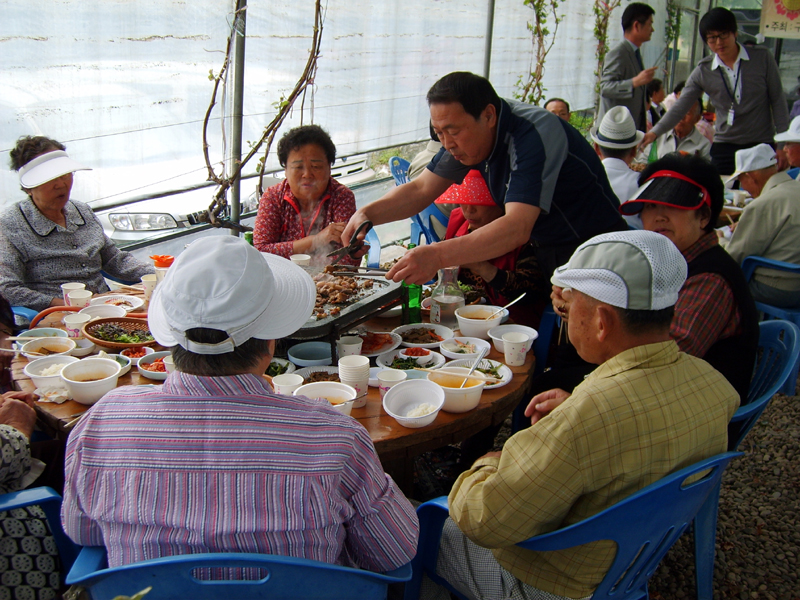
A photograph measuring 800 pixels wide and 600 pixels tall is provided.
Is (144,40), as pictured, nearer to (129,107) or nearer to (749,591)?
(129,107)

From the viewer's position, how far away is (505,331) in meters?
2.83

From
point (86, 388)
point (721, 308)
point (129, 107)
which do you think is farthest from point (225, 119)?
point (721, 308)

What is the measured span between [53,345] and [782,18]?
10.6 meters

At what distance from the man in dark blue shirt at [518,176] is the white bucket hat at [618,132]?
161 centimetres

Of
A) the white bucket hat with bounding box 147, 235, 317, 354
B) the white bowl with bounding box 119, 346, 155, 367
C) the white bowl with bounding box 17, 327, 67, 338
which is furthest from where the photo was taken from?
the white bowl with bounding box 17, 327, 67, 338

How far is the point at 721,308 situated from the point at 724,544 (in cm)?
136

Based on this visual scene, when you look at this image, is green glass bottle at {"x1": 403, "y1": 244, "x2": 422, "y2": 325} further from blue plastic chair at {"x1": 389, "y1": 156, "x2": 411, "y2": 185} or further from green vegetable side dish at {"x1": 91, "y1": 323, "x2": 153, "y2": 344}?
blue plastic chair at {"x1": 389, "y1": 156, "x2": 411, "y2": 185}

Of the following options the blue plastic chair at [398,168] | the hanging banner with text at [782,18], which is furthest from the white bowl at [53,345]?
the hanging banner with text at [782,18]

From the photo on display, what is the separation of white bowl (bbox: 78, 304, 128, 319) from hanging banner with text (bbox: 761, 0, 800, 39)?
33.2 ft

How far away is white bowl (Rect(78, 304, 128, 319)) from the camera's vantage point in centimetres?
296

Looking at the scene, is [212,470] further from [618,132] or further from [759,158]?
[759,158]

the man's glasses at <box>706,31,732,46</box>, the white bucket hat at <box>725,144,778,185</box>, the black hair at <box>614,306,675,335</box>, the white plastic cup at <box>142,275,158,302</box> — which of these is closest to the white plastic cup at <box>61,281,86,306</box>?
the white plastic cup at <box>142,275,158,302</box>

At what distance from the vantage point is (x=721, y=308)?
2373 millimetres

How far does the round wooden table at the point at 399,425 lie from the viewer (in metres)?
2.03
